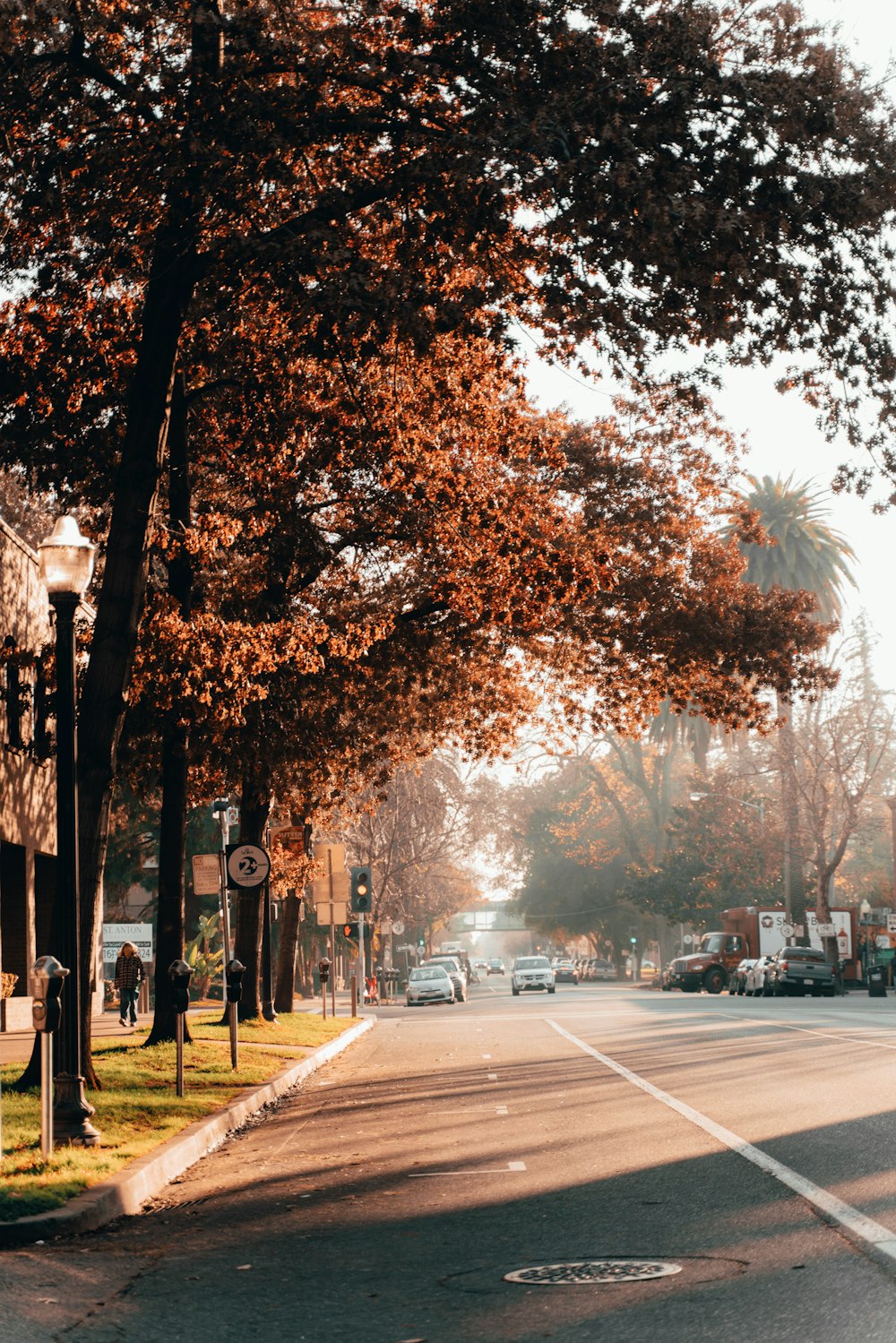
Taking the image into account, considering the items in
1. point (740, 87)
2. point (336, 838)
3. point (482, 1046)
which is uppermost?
point (740, 87)

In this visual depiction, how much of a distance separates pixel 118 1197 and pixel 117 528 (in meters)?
7.29

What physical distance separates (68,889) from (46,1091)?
6.03 feet

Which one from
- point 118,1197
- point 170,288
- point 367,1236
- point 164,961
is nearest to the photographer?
point 367,1236

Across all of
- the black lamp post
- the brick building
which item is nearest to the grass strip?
the black lamp post

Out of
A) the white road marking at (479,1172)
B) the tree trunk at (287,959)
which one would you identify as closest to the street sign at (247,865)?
the white road marking at (479,1172)

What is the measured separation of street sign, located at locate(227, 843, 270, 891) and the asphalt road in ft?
11.3

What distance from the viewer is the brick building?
88.9ft

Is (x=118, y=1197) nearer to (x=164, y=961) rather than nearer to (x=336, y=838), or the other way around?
(x=164, y=961)

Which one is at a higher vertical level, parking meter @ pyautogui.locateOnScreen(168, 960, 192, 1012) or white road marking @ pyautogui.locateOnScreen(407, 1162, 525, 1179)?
parking meter @ pyautogui.locateOnScreen(168, 960, 192, 1012)

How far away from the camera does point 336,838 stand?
60062 millimetres

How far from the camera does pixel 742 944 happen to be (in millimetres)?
62969

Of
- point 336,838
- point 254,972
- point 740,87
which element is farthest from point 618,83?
point 336,838

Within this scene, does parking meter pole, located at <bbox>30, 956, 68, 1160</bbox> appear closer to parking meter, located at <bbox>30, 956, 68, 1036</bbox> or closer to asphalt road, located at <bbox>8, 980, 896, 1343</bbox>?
parking meter, located at <bbox>30, 956, 68, 1036</bbox>

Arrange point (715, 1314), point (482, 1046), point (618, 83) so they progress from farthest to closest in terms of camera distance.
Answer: point (482, 1046) → point (618, 83) → point (715, 1314)
